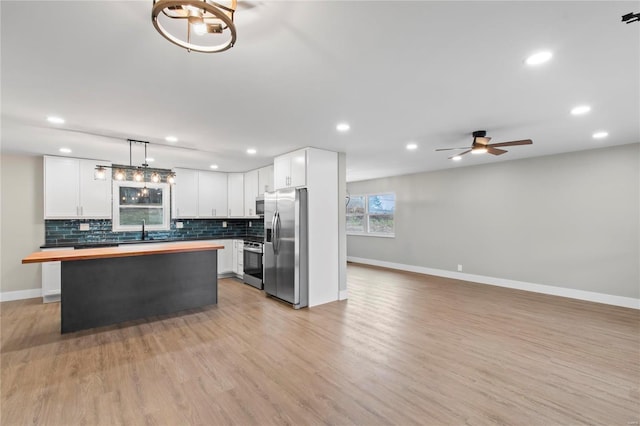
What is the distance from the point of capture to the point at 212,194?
22.6 feet

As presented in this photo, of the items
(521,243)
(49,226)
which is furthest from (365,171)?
(49,226)

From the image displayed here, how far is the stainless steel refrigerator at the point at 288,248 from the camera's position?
4547mm

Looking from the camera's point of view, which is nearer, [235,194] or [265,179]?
[265,179]

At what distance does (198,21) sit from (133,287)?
3932 millimetres

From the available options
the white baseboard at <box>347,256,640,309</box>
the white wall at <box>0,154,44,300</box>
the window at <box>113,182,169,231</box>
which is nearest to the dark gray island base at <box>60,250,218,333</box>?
the window at <box>113,182,169,231</box>

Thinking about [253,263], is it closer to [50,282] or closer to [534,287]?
[50,282]

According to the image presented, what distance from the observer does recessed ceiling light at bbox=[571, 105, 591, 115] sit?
2990 millimetres

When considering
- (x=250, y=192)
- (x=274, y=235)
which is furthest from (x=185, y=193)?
(x=274, y=235)

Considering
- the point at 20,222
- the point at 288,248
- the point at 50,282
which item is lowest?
the point at 50,282

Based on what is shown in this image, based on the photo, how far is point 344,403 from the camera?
224 centimetres

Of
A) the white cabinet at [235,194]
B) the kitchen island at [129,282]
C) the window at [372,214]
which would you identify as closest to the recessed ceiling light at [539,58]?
the kitchen island at [129,282]

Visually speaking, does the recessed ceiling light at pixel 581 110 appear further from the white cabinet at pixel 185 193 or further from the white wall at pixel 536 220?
the white cabinet at pixel 185 193

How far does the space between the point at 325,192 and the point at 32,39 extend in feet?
11.9

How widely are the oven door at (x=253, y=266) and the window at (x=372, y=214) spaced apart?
12.5 ft
